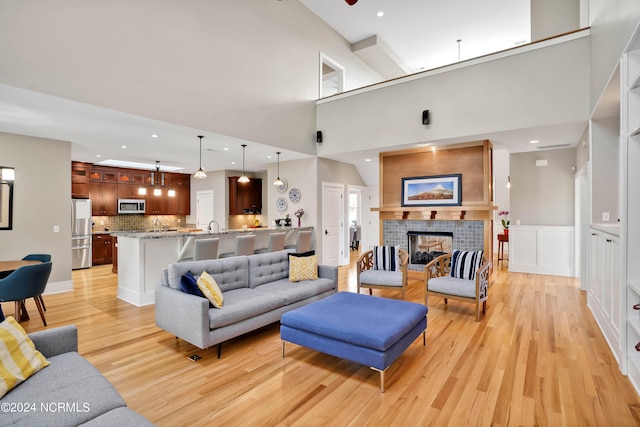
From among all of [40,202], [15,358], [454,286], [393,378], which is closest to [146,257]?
[40,202]

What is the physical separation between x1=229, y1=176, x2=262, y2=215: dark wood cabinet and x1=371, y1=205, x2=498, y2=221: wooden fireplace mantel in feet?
15.7

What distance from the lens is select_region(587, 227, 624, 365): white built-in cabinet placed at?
292 cm

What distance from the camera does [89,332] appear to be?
148 inches

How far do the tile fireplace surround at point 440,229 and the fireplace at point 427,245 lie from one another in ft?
0.26

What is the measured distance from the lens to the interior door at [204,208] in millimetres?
10156

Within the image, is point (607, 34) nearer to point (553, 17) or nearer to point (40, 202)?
point (553, 17)

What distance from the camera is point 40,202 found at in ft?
17.9

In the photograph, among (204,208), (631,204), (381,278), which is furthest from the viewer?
(204,208)

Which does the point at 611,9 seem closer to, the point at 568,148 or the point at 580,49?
→ the point at 580,49

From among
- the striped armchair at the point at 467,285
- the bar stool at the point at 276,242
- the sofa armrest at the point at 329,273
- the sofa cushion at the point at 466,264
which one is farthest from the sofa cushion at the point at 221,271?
the sofa cushion at the point at 466,264

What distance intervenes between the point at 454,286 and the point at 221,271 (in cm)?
301

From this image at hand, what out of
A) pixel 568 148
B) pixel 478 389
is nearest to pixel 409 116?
pixel 568 148

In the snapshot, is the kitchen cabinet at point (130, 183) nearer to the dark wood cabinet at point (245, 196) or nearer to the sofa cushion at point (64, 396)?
the dark wood cabinet at point (245, 196)

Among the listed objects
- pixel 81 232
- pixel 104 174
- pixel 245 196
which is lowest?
pixel 81 232
